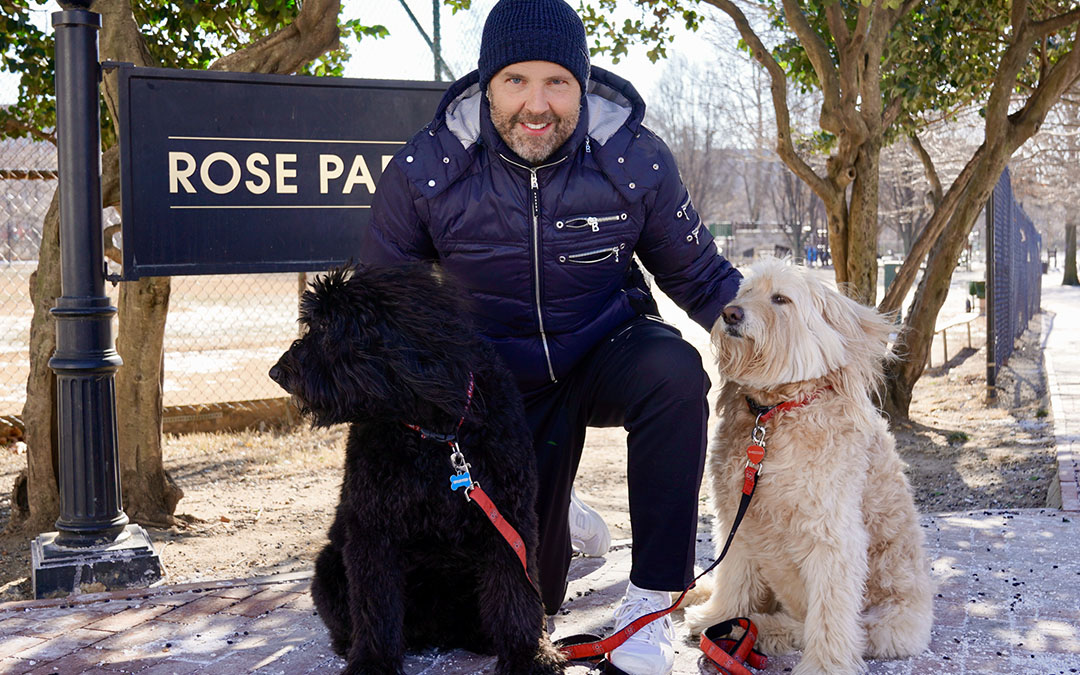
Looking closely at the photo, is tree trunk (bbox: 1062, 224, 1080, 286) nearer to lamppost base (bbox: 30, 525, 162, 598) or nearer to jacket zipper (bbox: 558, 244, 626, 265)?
jacket zipper (bbox: 558, 244, 626, 265)

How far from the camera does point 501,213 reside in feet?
10.5

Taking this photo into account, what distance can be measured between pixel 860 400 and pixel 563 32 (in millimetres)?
1481

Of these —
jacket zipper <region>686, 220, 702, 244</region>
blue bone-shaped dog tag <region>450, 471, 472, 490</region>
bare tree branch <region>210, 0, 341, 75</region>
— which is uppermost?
bare tree branch <region>210, 0, 341, 75</region>

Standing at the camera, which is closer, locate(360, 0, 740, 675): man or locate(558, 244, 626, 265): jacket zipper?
locate(360, 0, 740, 675): man

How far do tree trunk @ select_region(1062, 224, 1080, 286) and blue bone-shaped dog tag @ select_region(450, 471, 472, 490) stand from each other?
133 ft

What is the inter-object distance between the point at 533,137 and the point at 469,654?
1673 millimetres

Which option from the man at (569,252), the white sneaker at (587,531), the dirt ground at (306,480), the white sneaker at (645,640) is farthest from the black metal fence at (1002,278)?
the white sneaker at (645,640)

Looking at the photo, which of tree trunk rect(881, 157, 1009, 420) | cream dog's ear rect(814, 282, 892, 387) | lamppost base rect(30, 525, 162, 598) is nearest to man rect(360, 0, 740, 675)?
cream dog's ear rect(814, 282, 892, 387)

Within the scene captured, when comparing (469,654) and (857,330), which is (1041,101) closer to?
(857,330)

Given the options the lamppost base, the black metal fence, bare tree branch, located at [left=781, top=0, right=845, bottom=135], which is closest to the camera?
the lamppost base

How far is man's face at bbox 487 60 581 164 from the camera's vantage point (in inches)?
124

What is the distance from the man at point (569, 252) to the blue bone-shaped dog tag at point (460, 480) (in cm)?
63

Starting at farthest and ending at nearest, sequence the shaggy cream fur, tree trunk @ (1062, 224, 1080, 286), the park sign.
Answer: tree trunk @ (1062, 224, 1080, 286)
the park sign
the shaggy cream fur

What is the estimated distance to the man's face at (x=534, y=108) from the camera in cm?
→ 315
